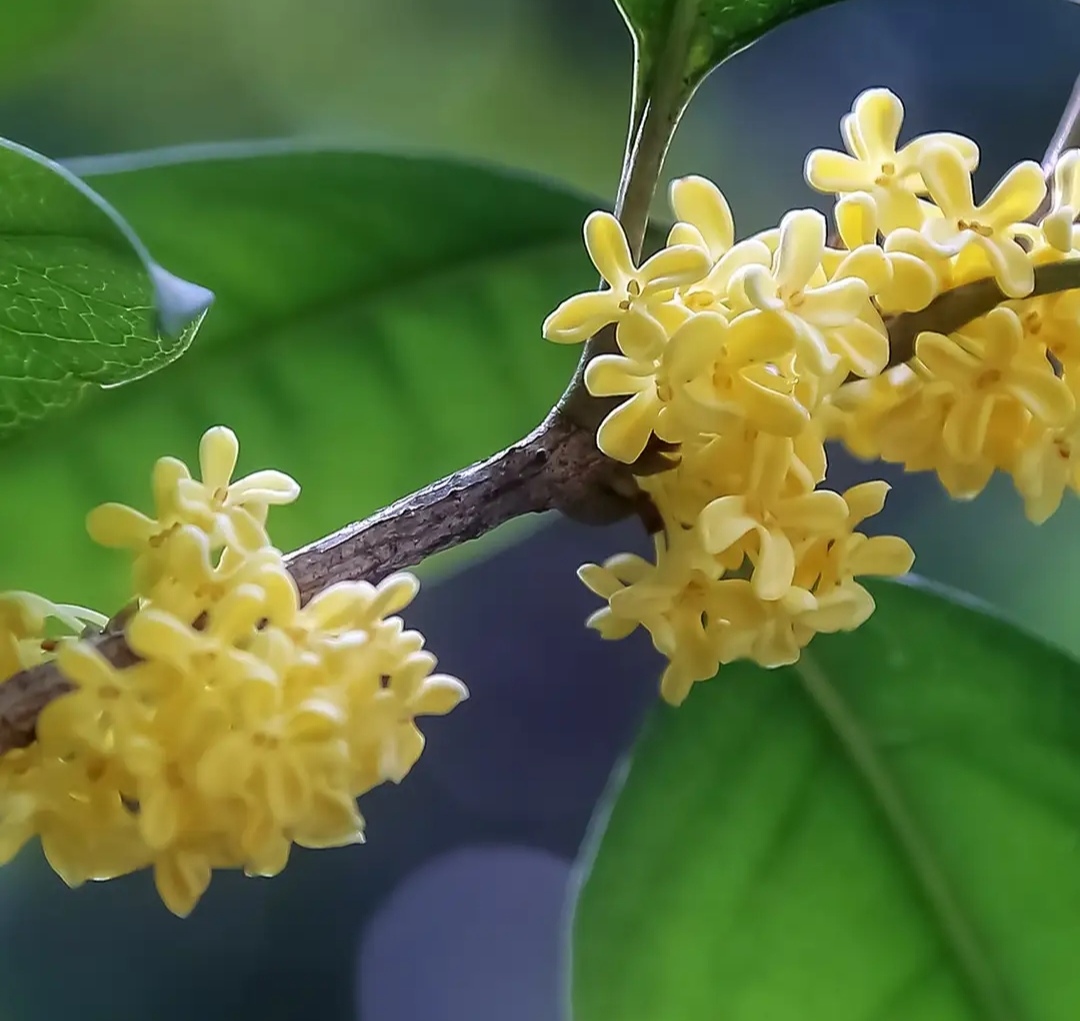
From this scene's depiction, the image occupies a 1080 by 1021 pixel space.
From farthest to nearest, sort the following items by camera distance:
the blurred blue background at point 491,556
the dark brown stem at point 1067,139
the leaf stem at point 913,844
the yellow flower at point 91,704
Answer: the blurred blue background at point 491,556
the leaf stem at point 913,844
the dark brown stem at point 1067,139
the yellow flower at point 91,704

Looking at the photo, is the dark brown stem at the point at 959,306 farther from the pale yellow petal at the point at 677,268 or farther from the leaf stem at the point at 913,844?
the leaf stem at the point at 913,844

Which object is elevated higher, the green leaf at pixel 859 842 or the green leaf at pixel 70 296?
the green leaf at pixel 70 296

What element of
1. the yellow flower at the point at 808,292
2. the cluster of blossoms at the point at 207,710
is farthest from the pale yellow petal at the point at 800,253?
the cluster of blossoms at the point at 207,710

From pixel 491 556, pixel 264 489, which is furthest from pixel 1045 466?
pixel 491 556

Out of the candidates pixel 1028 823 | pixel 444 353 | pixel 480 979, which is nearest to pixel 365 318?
pixel 444 353

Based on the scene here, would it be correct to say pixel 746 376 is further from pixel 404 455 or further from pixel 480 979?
pixel 480 979

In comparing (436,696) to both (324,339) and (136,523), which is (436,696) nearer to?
(136,523)
